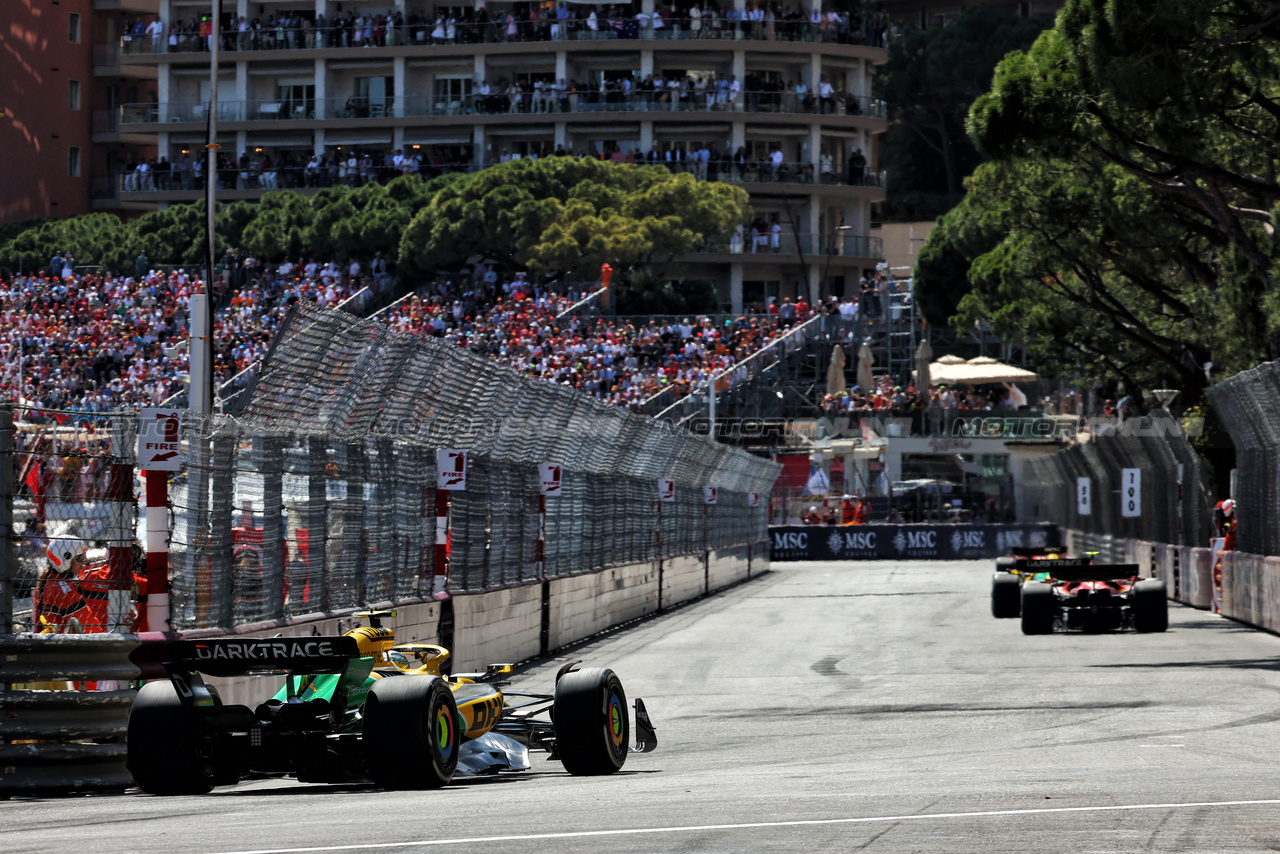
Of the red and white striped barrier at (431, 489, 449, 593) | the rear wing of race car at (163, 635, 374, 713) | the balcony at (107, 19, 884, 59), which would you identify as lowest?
the rear wing of race car at (163, 635, 374, 713)

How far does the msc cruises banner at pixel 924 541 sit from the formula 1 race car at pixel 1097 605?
27586mm

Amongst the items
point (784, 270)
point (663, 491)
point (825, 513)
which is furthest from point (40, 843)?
point (784, 270)

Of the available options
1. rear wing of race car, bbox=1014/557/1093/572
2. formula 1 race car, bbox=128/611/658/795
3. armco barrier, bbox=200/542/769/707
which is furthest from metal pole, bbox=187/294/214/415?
formula 1 race car, bbox=128/611/658/795

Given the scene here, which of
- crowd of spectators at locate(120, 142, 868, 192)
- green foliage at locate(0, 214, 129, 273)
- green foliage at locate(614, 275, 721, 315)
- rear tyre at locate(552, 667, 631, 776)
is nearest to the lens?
rear tyre at locate(552, 667, 631, 776)

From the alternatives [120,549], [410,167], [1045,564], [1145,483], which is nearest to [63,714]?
[120,549]

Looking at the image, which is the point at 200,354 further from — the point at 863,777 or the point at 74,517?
the point at 863,777

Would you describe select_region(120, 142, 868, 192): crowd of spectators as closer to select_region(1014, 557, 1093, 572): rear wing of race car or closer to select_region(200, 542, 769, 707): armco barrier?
select_region(200, 542, 769, 707): armco barrier

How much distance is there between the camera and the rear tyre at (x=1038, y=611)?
2166cm

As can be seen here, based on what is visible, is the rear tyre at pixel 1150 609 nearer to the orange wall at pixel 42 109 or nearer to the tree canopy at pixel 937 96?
the orange wall at pixel 42 109

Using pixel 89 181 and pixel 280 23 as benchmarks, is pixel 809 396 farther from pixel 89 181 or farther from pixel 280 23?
pixel 89 181

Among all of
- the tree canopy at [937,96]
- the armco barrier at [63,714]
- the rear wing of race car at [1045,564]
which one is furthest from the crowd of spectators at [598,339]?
the armco barrier at [63,714]

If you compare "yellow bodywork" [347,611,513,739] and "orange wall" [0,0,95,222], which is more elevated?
"orange wall" [0,0,95,222]

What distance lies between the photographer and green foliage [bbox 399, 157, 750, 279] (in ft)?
235

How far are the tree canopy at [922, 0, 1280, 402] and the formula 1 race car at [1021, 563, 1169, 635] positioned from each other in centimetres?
396
